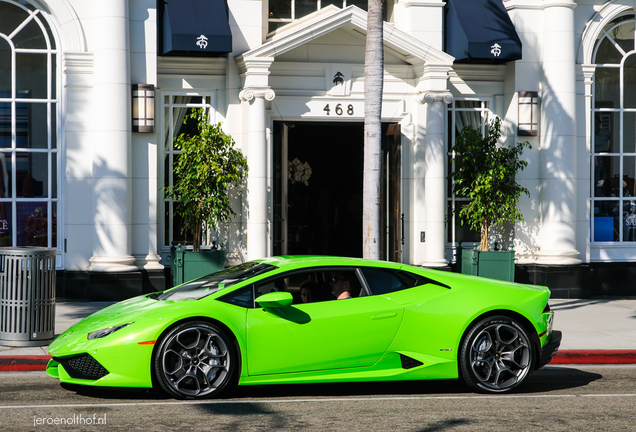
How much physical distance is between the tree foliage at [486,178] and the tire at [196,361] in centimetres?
804

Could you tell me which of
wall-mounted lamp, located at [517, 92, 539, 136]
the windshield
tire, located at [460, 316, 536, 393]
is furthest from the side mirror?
wall-mounted lamp, located at [517, 92, 539, 136]

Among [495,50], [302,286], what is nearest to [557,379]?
[302,286]

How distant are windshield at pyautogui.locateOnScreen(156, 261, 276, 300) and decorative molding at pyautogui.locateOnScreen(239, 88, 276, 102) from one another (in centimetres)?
589

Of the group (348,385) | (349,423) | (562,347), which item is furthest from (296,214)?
(349,423)

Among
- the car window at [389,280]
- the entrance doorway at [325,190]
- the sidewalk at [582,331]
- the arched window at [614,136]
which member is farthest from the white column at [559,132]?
the car window at [389,280]

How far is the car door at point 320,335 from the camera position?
616 cm

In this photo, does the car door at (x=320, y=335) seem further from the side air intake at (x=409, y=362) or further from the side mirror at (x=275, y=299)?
the side air intake at (x=409, y=362)

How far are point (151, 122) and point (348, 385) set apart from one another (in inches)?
278

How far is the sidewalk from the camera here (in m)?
7.87

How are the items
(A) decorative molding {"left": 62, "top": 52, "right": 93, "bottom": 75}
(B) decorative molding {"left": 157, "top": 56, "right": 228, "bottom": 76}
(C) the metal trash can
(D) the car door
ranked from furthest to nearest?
(B) decorative molding {"left": 157, "top": 56, "right": 228, "bottom": 76} < (A) decorative molding {"left": 62, "top": 52, "right": 93, "bottom": 75} < (C) the metal trash can < (D) the car door

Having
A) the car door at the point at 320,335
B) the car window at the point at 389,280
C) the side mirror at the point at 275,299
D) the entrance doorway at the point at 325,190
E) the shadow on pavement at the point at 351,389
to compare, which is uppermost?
the entrance doorway at the point at 325,190

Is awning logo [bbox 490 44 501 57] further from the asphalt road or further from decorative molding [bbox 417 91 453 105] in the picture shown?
the asphalt road

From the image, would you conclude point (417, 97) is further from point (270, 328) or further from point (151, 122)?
point (270, 328)

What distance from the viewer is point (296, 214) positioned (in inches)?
679
